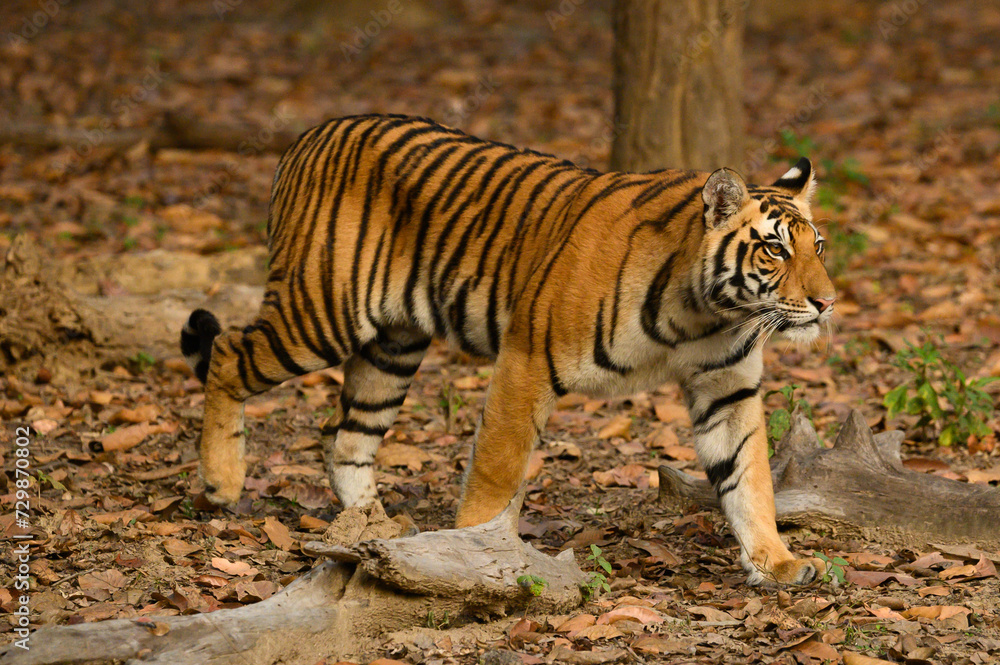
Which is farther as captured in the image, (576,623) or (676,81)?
(676,81)

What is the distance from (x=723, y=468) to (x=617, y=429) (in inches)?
58.6

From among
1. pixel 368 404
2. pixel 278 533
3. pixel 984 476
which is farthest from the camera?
pixel 368 404

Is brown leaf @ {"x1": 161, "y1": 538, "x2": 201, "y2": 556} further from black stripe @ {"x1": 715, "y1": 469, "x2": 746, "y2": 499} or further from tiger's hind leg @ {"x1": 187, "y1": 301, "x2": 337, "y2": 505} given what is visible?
black stripe @ {"x1": 715, "y1": 469, "x2": 746, "y2": 499}

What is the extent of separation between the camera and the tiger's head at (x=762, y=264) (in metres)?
3.44

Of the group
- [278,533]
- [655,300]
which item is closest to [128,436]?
[278,533]

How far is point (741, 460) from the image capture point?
12.3ft

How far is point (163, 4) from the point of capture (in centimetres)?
1546

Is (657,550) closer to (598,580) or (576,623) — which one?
(598,580)

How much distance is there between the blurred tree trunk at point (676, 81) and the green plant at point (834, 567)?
3.37 metres

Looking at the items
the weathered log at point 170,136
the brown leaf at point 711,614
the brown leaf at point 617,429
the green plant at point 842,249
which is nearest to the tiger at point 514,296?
the brown leaf at point 711,614

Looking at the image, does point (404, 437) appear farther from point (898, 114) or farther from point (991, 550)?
point (898, 114)

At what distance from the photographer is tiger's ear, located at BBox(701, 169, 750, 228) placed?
135 inches

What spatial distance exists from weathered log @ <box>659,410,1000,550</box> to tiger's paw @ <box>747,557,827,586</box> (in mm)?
415

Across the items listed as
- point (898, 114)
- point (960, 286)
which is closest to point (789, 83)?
point (898, 114)
